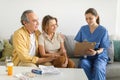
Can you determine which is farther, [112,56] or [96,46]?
[112,56]

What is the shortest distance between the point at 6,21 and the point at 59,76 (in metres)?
2.05

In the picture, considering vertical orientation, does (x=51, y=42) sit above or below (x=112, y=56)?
above

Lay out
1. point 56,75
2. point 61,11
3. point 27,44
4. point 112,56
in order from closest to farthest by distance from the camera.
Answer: point 56,75 → point 27,44 → point 112,56 → point 61,11

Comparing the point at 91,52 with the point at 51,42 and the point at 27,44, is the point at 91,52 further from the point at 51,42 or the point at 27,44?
the point at 27,44

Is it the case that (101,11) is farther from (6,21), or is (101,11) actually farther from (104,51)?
(6,21)

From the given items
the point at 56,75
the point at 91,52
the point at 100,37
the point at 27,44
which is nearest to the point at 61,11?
the point at 100,37

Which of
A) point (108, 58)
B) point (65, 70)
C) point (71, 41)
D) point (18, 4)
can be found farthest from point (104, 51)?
point (18, 4)

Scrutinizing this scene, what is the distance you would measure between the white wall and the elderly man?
3.56ft

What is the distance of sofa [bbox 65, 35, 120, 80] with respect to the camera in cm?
345

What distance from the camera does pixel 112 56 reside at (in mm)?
3721

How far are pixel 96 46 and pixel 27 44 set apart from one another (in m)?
0.99

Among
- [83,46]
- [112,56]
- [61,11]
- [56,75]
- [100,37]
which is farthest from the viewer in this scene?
[61,11]

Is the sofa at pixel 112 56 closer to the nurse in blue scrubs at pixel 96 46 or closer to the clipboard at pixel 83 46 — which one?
the nurse in blue scrubs at pixel 96 46

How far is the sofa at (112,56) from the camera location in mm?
3450
